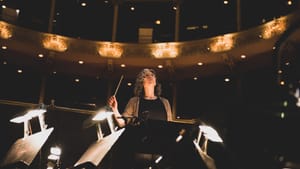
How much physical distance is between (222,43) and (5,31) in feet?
24.9

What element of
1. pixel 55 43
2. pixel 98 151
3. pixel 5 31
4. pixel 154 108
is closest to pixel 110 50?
pixel 55 43

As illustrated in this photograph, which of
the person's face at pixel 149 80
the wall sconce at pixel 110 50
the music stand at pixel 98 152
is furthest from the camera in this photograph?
the wall sconce at pixel 110 50

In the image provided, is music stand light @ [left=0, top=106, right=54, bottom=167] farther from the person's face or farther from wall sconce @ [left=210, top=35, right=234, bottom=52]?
wall sconce @ [left=210, top=35, right=234, bottom=52]

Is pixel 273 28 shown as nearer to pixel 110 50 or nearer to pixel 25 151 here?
pixel 110 50

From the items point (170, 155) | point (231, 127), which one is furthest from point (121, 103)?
point (231, 127)

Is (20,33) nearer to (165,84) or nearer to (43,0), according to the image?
(43,0)

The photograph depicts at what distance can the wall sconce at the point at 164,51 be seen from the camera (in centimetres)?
1560

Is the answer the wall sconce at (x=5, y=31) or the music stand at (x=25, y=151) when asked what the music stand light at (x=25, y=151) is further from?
the wall sconce at (x=5, y=31)

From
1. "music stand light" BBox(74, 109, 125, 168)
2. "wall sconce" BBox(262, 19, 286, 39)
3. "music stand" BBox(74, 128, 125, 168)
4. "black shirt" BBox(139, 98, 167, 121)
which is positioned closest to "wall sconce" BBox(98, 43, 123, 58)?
"wall sconce" BBox(262, 19, 286, 39)

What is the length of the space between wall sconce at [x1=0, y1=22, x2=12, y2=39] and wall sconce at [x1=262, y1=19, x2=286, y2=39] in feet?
28.6

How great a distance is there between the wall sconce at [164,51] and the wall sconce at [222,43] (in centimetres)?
146

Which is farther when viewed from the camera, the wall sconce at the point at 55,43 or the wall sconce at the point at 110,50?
the wall sconce at the point at 110,50

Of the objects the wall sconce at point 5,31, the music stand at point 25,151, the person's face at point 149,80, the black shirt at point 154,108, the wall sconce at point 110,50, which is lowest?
the music stand at point 25,151

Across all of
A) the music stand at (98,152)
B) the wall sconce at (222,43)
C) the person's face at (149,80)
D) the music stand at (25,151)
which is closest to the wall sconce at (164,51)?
the wall sconce at (222,43)
